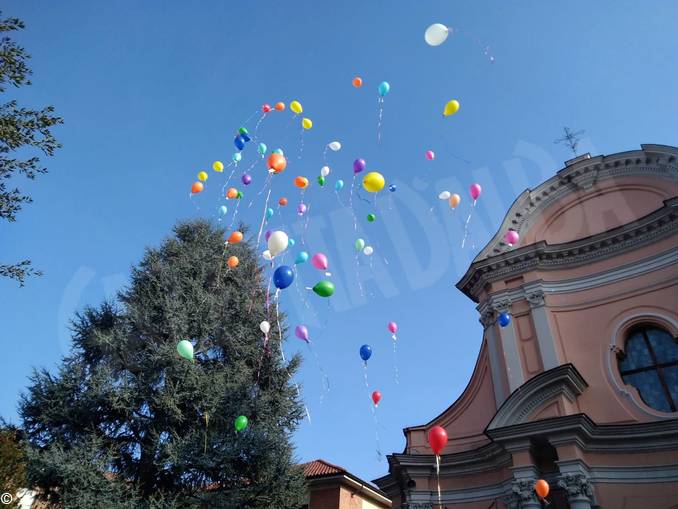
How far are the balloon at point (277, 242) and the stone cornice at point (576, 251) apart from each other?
24.5 feet

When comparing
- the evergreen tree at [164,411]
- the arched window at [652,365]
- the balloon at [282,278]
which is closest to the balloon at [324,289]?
the balloon at [282,278]

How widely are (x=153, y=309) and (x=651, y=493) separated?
12144mm

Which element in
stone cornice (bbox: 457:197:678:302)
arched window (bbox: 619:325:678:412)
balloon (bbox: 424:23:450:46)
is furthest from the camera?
stone cornice (bbox: 457:197:678:302)

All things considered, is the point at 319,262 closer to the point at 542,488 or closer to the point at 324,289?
the point at 324,289

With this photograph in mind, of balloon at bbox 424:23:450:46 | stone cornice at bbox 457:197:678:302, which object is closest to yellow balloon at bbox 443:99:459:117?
balloon at bbox 424:23:450:46

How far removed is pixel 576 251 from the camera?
13.0 metres

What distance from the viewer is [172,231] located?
49.2ft

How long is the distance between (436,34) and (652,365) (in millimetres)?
9295

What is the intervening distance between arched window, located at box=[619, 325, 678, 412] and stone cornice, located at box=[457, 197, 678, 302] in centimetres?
228

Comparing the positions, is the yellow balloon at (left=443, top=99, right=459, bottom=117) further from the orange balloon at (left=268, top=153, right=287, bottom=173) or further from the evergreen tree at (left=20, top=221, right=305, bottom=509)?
the evergreen tree at (left=20, top=221, right=305, bottom=509)

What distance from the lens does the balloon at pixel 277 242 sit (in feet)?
28.2

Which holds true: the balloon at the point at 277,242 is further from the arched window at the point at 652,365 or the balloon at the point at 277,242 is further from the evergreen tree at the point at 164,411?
the arched window at the point at 652,365

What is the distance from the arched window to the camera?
10.7 m

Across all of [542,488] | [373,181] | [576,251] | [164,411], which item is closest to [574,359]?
[576,251]
